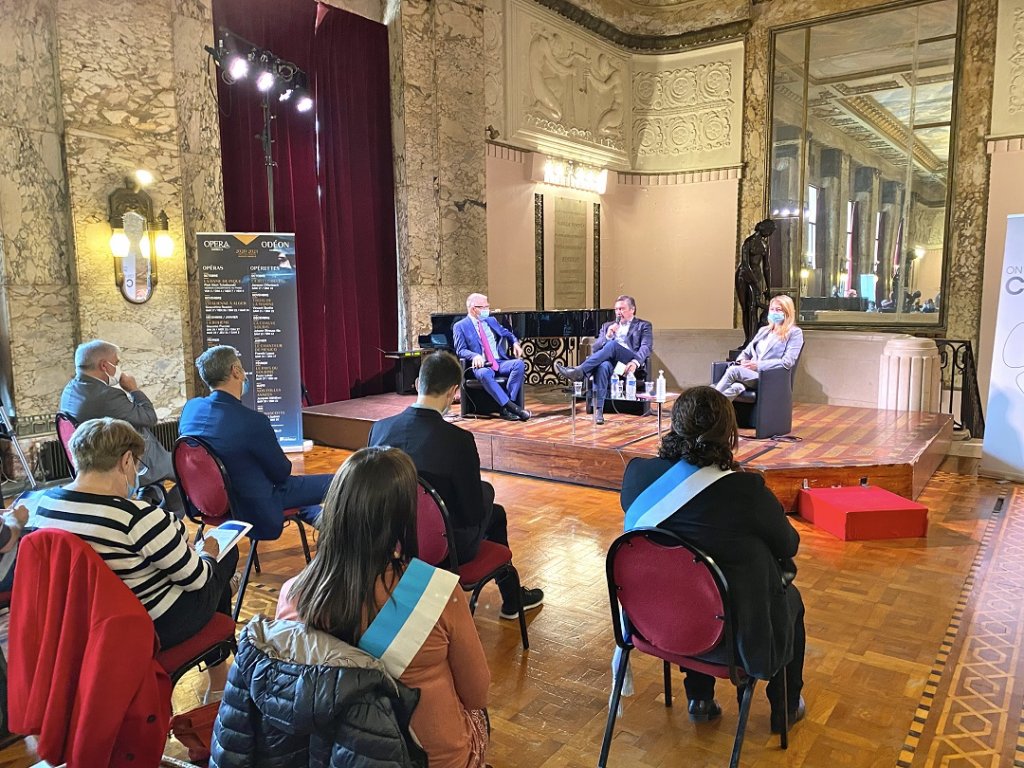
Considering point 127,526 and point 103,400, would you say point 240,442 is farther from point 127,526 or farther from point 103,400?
point 103,400

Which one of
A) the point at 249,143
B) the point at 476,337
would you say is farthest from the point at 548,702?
the point at 249,143

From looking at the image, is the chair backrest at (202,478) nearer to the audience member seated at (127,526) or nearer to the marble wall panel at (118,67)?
the audience member seated at (127,526)

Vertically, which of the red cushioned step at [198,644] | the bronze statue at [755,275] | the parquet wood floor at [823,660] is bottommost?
the parquet wood floor at [823,660]

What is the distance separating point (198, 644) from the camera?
2.24m

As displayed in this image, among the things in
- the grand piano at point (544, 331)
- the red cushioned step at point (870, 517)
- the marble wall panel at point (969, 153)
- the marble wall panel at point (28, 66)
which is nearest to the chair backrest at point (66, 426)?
the marble wall panel at point (28, 66)

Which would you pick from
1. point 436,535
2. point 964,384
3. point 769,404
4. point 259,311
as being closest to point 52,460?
point 259,311

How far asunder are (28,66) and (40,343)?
1.83 m

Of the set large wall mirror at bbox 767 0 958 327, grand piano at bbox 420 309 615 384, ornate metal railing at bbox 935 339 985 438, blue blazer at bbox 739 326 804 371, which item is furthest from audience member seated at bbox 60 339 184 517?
large wall mirror at bbox 767 0 958 327

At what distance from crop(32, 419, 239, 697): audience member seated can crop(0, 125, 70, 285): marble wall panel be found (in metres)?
3.82

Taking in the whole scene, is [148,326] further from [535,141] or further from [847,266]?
[847,266]

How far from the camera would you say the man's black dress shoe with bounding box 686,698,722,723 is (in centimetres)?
252

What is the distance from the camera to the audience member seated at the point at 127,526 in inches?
77.5

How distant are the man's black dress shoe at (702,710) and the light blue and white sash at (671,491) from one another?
0.74 m

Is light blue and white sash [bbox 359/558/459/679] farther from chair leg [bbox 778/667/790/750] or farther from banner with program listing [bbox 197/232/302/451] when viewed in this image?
banner with program listing [bbox 197/232/302/451]
